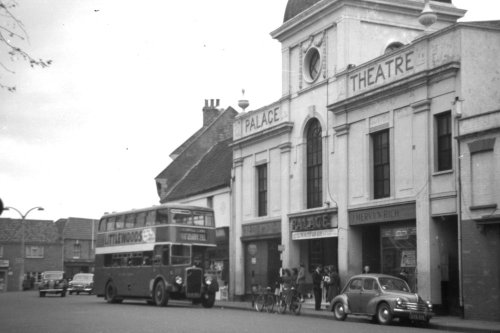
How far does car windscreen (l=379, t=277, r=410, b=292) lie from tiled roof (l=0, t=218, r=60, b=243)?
69366 mm

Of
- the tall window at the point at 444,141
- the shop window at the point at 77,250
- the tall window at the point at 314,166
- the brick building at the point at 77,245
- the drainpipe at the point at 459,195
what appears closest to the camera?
the drainpipe at the point at 459,195

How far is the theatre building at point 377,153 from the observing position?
83.8 ft

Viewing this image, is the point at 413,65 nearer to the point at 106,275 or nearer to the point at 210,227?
the point at 210,227

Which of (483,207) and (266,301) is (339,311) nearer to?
(483,207)

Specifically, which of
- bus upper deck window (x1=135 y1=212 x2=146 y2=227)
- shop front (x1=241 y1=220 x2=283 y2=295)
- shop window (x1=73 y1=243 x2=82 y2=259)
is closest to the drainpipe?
shop front (x1=241 y1=220 x2=283 y2=295)

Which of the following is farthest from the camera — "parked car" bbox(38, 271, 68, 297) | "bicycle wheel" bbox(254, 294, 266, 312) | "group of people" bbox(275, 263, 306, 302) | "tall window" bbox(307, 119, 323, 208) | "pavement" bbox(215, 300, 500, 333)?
"parked car" bbox(38, 271, 68, 297)

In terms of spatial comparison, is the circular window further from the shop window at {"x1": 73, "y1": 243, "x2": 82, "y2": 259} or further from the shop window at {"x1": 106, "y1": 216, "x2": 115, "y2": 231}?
the shop window at {"x1": 73, "y1": 243, "x2": 82, "y2": 259}

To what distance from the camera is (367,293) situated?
24609mm

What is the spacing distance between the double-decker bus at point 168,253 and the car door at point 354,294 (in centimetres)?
1009

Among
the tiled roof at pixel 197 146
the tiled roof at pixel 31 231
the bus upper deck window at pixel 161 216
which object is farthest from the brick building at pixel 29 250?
the bus upper deck window at pixel 161 216

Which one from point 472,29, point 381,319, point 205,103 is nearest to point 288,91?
point 472,29

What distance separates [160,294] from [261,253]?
689 centimetres

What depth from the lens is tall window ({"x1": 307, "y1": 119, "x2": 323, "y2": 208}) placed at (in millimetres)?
35125

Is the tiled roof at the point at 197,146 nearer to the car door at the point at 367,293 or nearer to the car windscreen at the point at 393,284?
the car door at the point at 367,293
